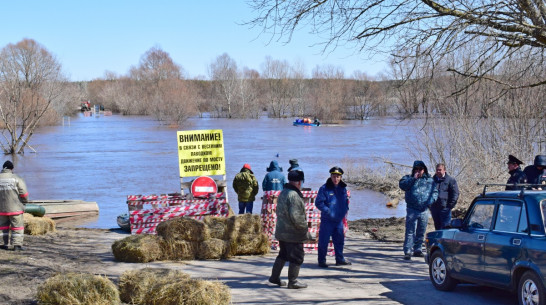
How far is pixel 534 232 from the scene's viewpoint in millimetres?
7230

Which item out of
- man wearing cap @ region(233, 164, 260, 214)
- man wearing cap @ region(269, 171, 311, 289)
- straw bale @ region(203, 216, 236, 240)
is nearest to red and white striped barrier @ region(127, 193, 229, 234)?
man wearing cap @ region(233, 164, 260, 214)

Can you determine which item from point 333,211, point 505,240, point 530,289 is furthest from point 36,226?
point 530,289

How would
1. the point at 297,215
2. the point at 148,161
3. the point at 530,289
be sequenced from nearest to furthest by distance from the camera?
the point at 530,289 → the point at 297,215 → the point at 148,161

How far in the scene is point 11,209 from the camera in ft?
38.1

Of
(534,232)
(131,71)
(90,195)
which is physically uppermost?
(131,71)

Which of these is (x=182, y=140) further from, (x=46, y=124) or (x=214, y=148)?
(x=46, y=124)

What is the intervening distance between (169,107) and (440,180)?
8309cm

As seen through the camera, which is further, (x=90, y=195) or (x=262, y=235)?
(x=90, y=195)

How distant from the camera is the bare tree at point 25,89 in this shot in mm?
49531

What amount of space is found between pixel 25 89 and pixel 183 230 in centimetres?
5743

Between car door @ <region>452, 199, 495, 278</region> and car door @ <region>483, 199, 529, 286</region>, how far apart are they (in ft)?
0.45

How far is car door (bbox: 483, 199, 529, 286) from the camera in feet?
24.5

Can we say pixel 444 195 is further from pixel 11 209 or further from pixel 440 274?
pixel 11 209

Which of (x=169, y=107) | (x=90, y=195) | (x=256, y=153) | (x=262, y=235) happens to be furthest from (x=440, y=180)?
(x=169, y=107)
